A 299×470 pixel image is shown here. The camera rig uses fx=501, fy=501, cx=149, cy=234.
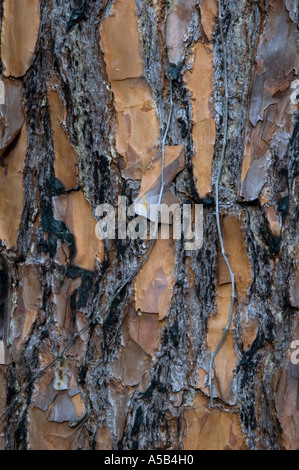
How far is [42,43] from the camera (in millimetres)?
989

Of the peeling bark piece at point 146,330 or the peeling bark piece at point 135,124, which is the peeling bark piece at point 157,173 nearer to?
the peeling bark piece at point 135,124

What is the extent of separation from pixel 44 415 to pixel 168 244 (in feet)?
1.42

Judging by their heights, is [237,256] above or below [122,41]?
below

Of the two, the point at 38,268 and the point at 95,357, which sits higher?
the point at 38,268

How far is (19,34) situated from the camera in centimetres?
100

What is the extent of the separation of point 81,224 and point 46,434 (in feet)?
1.43

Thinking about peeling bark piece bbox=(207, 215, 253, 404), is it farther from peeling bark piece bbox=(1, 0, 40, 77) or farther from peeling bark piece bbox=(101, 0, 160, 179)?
peeling bark piece bbox=(1, 0, 40, 77)

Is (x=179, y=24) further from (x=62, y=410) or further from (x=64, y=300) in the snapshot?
(x=62, y=410)

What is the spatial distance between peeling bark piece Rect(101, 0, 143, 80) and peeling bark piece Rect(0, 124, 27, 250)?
225mm

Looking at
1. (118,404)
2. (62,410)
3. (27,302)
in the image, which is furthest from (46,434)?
(27,302)

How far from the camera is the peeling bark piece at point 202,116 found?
0.96m
